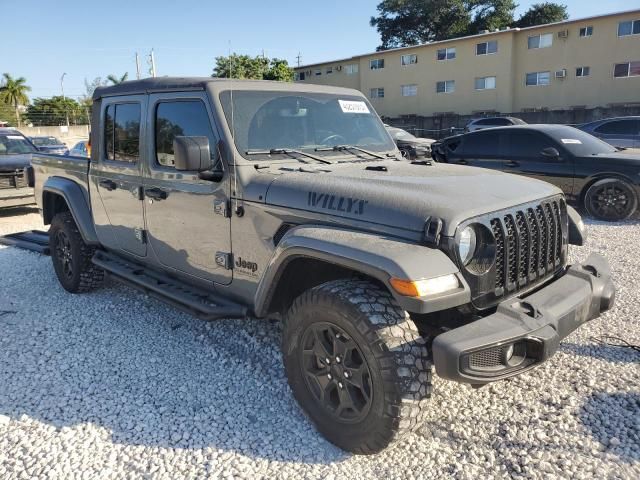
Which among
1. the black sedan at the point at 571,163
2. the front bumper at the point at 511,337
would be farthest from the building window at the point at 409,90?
the front bumper at the point at 511,337

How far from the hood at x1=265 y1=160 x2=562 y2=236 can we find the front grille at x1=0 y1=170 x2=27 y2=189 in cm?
863

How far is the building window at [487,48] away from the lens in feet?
103

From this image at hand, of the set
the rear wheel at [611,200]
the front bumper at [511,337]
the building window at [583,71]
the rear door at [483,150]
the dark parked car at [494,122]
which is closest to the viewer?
the front bumper at [511,337]

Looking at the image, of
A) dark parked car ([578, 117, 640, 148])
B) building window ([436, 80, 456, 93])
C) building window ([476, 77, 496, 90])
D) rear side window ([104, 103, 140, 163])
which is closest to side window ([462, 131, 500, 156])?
dark parked car ([578, 117, 640, 148])

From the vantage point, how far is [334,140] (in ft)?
12.4

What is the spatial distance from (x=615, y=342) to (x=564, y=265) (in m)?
1.02

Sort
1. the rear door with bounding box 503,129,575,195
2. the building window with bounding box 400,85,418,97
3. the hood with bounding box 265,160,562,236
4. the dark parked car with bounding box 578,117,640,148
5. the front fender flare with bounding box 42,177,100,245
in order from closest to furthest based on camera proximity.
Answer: the hood with bounding box 265,160,562,236
the front fender flare with bounding box 42,177,100,245
the rear door with bounding box 503,129,575,195
the dark parked car with bounding box 578,117,640,148
the building window with bounding box 400,85,418,97

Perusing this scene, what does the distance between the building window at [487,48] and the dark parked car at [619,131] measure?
64.3ft

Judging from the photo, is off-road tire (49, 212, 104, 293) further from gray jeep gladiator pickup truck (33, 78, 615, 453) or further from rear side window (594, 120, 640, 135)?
rear side window (594, 120, 640, 135)

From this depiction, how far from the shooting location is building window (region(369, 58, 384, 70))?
36.9 metres

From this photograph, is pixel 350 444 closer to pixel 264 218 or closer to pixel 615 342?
pixel 264 218

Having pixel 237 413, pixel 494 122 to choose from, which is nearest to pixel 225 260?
pixel 237 413

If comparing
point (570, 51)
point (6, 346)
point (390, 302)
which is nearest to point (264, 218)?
point (390, 302)

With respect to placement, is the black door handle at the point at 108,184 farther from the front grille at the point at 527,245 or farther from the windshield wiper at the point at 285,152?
the front grille at the point at 527,245
